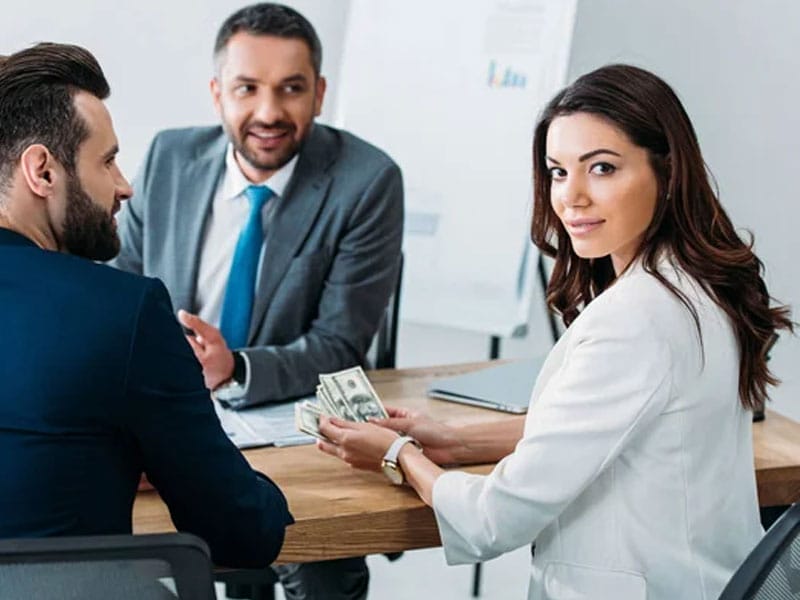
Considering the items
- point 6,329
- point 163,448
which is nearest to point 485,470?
point 163,448

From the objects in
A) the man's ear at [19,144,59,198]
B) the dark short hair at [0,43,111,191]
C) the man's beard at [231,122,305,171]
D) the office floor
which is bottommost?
the office floor

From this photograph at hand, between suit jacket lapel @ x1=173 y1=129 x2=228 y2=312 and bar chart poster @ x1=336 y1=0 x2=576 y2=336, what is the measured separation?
3.20 feet

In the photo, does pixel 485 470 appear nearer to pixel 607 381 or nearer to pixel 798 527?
pixel 607 381

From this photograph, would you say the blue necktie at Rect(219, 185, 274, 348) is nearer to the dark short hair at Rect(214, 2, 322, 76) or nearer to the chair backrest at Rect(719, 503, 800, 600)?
the dark short hair at Rect(214, 2, 322, 76)

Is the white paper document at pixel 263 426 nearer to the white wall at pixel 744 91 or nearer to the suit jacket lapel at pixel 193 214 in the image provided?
the suit jacket lapel at pixel 193 214

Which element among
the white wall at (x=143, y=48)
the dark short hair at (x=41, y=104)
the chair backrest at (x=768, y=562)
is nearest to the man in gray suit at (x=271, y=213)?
the dark short hair at (x=41, y=104)

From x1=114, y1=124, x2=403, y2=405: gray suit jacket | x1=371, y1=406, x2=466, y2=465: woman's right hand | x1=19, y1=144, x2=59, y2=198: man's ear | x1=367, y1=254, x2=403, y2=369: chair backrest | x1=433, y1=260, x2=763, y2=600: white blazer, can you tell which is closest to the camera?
x1=19, y1=144, x2=59, y2=198: man's ear

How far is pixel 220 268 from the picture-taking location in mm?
2703

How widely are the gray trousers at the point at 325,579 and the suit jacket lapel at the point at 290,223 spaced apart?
50 centimetres

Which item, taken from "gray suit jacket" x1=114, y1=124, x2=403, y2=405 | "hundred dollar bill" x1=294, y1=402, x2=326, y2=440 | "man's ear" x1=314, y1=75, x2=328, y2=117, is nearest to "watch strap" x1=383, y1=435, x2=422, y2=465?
"hundred dollar bill" x1=294, y1=402, x2=326, y2=440

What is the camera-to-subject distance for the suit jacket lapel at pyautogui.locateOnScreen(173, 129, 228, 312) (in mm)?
2695

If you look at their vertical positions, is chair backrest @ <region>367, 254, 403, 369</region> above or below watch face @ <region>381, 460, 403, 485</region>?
below

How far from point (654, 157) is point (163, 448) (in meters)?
0.78

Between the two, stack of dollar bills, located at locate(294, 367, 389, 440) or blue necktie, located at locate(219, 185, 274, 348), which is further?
blue necktie, located at locate(219, 185, 274, 348)
